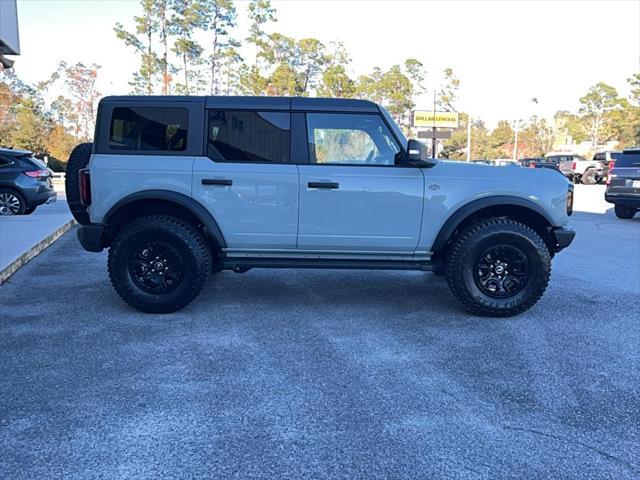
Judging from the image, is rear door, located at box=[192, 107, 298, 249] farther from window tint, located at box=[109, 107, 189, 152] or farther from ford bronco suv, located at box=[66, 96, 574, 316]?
window tint, located at box=[109, 107, 189, 152]

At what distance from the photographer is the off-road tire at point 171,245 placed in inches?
189

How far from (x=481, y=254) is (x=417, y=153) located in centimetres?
113

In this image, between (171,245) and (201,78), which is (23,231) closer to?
(171,245)

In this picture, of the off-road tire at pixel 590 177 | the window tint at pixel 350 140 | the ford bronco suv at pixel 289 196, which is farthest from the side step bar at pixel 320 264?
the off-road tire at pixel 590 177

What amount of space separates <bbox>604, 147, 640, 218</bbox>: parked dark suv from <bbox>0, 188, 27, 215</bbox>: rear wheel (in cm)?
1420

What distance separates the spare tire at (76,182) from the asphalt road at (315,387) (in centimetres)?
90

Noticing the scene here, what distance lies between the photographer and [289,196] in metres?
4.82

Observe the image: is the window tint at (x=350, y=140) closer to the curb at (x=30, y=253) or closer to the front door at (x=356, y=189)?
the front door at (x=356, y=189)

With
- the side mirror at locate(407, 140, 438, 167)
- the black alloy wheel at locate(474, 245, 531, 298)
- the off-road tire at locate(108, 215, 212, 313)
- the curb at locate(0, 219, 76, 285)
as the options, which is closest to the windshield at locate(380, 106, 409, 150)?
the side mirror at locate(407, 140, 438, 167)

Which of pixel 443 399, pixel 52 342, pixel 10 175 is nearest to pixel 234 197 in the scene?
pixel 52 342

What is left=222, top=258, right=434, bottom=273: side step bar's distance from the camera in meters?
4.96

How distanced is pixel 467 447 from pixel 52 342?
3.24 meters

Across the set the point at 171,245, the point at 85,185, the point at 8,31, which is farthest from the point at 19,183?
the point at 171,245

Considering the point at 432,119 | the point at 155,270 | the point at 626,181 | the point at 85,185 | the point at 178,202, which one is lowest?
the point at 155,270
